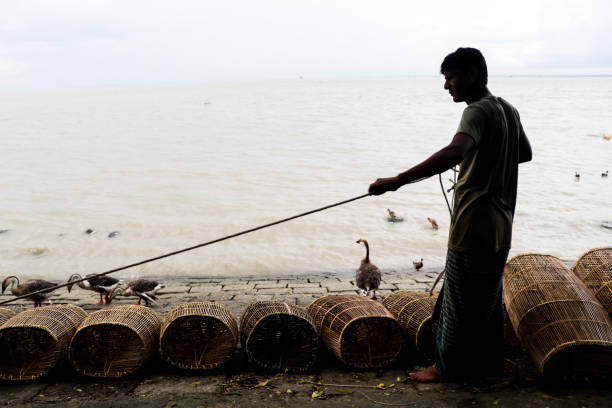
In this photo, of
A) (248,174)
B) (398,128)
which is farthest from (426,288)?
(398,128)

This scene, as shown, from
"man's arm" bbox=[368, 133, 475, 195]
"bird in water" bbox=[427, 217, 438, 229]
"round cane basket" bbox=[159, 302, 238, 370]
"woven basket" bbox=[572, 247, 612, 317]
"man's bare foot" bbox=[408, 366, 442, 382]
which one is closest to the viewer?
"man's arm" bbox=[368, 133, 475, 195]

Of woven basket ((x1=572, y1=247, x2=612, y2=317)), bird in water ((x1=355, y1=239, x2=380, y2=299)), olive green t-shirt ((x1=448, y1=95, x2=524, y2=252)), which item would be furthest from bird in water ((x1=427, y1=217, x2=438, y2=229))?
Result: olive green t-shirt ((x1=448, y1=95, x2=524, y2=252))

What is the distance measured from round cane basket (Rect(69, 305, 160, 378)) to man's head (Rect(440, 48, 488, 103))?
3228 millimetres

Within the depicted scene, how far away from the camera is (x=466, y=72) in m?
3.26

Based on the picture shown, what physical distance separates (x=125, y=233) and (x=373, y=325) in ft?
31.1

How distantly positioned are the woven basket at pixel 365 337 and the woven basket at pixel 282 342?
22 centimetres

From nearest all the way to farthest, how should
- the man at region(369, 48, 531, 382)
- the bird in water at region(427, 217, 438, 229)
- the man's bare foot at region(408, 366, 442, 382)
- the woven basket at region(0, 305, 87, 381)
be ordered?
the man at region(369, 48, 531, 382), the man's bare foot at region(408, 366, 442, 382), the woven basket at region(0, 305, 87, 381), the bird in water at region(427, 217, 438, 229)

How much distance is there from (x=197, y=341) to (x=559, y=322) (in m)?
3.02

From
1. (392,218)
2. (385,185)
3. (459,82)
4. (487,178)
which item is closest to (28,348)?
(385,185)

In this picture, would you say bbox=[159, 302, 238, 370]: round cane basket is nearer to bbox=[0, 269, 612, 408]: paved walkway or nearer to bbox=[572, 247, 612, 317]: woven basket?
bbox=[0, 269, 612, 408]: paved walkway

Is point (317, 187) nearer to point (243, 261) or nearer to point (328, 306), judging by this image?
point (243, 261)

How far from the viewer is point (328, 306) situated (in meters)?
4.55

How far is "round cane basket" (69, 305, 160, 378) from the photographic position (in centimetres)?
404

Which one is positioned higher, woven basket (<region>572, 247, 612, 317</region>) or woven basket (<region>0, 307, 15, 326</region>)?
woven basket (<region>572, 247, 612, 317</region>)
